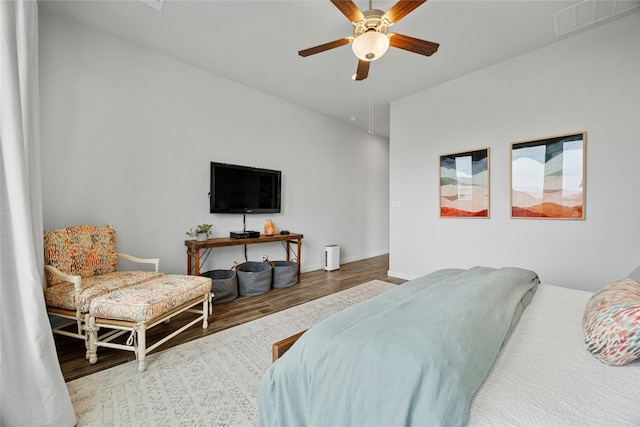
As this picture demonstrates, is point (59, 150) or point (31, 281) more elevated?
point (59, 150)

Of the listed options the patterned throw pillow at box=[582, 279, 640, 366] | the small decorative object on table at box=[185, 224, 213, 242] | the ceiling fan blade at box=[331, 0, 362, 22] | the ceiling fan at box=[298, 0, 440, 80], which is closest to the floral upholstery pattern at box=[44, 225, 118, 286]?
the small decorative object on table at box=[185, 224, 213, 242]

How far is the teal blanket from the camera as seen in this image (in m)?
0.71

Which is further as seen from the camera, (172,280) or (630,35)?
(630,35)

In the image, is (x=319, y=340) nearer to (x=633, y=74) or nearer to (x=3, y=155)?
(x=3, y=155)

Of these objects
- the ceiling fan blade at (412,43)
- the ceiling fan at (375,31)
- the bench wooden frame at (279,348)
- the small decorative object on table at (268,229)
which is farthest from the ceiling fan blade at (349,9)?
the small decorative object on table at (268,229)

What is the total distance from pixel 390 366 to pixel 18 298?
1734 millimetres

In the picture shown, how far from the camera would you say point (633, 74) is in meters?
2.43

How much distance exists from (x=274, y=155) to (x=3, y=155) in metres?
3.11

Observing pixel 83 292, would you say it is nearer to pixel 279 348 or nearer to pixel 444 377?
pixel 279 348

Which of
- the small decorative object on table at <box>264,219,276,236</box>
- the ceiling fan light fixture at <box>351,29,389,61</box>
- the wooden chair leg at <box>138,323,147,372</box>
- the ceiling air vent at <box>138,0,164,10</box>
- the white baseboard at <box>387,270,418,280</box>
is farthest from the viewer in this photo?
the white baseboard at <box>387,270,418,280</box>

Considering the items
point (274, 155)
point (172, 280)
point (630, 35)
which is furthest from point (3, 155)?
point (630, 35)

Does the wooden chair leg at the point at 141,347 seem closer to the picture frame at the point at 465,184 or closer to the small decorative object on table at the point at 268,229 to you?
the small decorative object on table at the point at 268,229

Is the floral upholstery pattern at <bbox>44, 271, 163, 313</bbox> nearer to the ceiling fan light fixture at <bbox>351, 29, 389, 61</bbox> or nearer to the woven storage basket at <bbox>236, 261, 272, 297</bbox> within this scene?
the woven storage basket at <bbox>236, 261, 272, 297</bbox>

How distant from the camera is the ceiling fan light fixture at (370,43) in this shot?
77.8 inches
